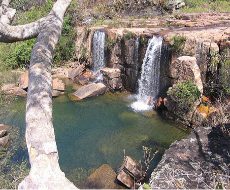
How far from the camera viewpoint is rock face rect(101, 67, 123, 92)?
35.1ft

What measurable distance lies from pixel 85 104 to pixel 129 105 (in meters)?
1.98

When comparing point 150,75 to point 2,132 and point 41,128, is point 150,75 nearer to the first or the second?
point 2,132

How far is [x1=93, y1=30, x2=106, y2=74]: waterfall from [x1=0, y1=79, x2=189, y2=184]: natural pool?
342 cm

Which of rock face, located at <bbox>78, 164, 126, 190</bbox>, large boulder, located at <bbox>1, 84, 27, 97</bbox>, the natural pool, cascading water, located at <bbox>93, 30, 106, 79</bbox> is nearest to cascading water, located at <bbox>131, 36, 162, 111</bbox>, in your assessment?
the natural pool

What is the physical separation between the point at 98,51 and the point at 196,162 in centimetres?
1002

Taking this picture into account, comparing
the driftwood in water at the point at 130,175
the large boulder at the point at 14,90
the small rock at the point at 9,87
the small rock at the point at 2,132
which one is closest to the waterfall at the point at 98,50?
the large boulder at the point at 14,90

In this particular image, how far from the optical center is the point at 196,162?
11.6 ft

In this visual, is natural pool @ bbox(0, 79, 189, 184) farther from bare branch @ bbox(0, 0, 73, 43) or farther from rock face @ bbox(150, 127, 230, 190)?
bare branch @ bbox(0, 0, 73, 43)

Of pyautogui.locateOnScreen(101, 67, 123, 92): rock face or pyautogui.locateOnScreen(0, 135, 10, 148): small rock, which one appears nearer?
pyautogui.locateOnScreen(0, 135, 10, 148): small rock

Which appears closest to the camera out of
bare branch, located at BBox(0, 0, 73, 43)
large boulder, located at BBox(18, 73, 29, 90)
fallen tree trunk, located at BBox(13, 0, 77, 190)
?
fallen tree trunk, located at BBox(13, 0, 77, 190)

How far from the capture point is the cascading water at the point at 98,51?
1219 centimetres

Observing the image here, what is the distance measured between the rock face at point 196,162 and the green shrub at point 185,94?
9.62ft

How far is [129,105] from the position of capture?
30.6 feet

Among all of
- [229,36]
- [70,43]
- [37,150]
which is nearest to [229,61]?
[229,36]
